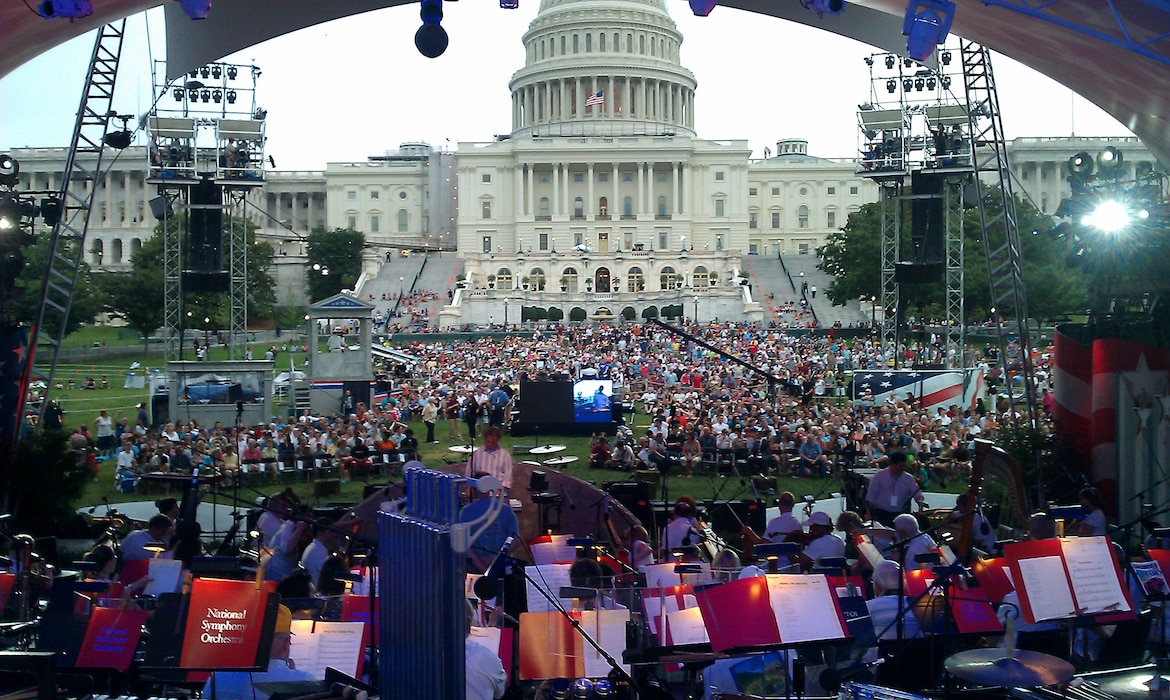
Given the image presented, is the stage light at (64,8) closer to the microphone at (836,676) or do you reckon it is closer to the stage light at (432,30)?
the stage light at (432,30)

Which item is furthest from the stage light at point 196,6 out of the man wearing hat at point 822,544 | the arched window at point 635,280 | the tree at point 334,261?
the tree at point 334,261

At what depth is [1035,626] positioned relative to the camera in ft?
25.3

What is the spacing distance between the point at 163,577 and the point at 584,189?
94738 mm

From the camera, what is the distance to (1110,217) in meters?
14.0

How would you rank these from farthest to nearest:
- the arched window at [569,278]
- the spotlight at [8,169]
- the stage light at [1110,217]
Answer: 1. the arched window at [569,278]
2. the spotlight at [8,169]
3. the stage light at [1110,217]

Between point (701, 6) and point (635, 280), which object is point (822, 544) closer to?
point (701, 6)

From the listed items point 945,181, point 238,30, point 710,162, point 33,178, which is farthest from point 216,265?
point 710,162

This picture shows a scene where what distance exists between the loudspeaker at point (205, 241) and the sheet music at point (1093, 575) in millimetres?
23063

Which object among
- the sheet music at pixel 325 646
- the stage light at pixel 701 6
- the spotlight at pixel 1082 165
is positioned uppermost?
the stage light at pixel 701 6

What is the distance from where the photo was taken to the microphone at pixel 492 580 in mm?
6789

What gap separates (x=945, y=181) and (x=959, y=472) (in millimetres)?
9259

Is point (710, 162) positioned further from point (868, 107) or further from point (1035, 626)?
point (1035, 626)

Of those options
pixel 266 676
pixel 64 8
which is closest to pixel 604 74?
pixel 64 8

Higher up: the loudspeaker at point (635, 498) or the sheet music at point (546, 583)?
the sheet music at point (546, 583)
